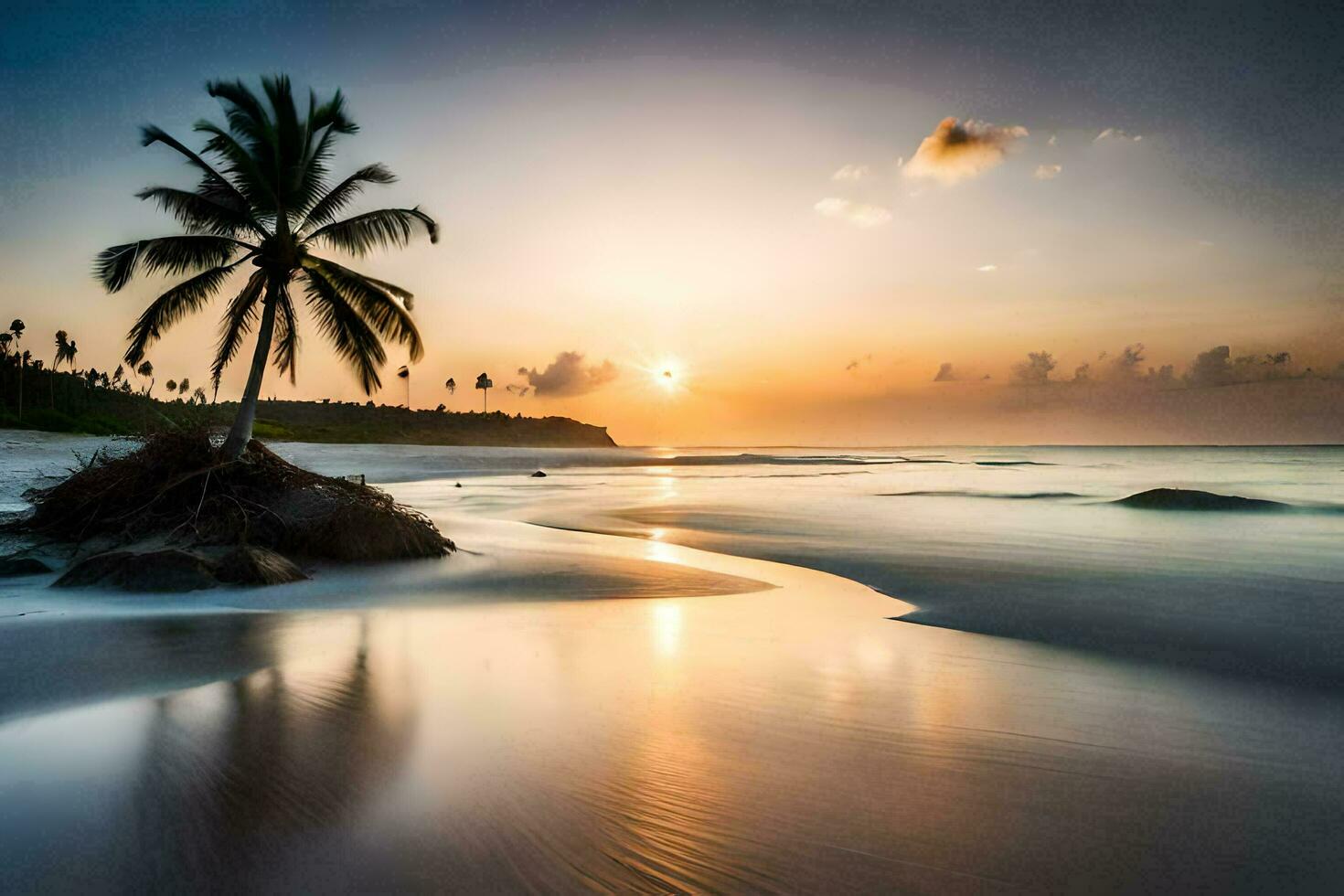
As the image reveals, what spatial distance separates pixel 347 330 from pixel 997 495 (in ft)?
77.7

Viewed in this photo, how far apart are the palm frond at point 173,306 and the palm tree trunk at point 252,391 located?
115 centimetres

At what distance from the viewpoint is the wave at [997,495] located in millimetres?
25234

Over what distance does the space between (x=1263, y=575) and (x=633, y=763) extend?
33.4 ft

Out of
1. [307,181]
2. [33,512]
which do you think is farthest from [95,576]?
[307,181]

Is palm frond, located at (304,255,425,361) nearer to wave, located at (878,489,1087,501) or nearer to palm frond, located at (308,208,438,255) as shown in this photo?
palm frond, located at (308,208,438,255)

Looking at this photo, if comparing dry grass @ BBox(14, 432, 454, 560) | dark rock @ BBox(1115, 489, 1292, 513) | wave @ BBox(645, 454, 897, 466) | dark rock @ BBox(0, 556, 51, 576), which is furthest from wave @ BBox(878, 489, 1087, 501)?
wave @ BBox(645, 454, 897, 466)

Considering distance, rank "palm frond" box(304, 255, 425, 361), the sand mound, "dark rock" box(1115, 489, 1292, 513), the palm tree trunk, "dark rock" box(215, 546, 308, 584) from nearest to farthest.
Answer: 1. "dark rock" box(215, 546, 308, 584)
2. the sand mound
3. the palm tree trunk
4. "palm frond" box(304, 255, 425, 361)
5. "dark rock" box(1115, 489, 1292, 513)

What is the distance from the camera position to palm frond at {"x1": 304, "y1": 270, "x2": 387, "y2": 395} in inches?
537

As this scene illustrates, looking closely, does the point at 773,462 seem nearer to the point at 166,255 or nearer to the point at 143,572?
the point at 166,255

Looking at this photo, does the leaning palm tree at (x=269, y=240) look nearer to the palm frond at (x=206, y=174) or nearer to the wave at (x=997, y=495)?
the palm frond at (x=206, y=174)

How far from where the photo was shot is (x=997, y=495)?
26.9 m

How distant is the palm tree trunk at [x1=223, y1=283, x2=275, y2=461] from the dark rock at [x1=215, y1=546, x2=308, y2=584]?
3.35 m

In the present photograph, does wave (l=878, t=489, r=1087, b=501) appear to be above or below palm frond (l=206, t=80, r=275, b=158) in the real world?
below

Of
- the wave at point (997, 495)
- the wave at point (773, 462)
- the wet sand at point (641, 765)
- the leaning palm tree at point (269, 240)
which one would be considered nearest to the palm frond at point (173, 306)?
the leaning palm tree at point (269, 240)
